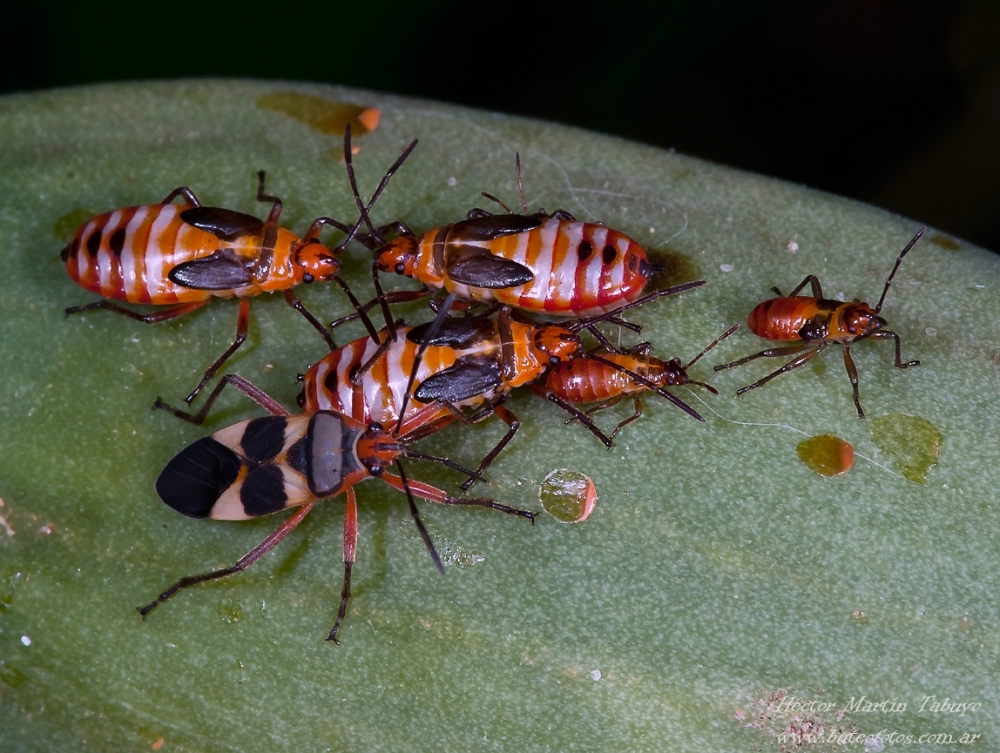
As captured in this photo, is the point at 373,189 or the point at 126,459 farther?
the point at 373,189

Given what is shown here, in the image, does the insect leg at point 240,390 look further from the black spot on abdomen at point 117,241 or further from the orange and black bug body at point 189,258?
the black spot on abdomen at point 117,241

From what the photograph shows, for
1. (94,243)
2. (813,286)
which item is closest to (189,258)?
(94,243)

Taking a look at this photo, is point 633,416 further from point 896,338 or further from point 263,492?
point 263,492

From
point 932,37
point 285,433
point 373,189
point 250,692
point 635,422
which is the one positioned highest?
point 932,37

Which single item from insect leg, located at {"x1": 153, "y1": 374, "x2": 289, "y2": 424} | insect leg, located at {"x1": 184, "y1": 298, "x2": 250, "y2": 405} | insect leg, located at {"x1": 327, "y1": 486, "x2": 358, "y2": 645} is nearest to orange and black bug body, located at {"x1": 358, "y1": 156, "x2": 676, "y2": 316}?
insect leg, located at {"x1": 184, "y1": 298, "x2": 250, "y2": 405}

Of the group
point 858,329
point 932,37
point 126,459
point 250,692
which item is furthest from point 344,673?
point 932,37

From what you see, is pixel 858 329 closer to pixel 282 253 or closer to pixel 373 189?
pixel 373 189
